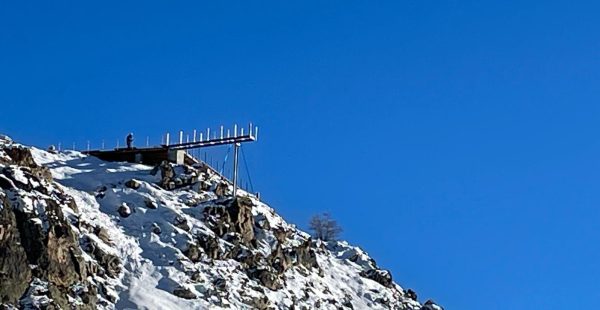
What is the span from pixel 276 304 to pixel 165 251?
23.1 ft

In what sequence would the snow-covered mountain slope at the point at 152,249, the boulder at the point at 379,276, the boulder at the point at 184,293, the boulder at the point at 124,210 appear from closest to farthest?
the snow-covered mountain slope at the point at 152,249 → the boulder at the point at 184,293 → the boulder at the point at 124,210 → the boulder at the point at 379,276

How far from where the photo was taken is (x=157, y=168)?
269ft

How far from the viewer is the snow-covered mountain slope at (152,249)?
60156 millimetres

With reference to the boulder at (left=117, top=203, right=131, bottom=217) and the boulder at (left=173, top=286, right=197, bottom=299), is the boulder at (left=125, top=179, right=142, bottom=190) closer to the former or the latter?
the boulder at (left=117, top=203, right=131, bottom=217)

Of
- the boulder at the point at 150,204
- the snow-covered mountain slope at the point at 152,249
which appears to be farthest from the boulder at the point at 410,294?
the boulder at the point at 150,204

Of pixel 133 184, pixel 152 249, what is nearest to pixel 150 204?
pixel 133 184

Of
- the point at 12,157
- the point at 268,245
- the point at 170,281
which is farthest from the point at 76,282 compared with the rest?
the point at 268,245

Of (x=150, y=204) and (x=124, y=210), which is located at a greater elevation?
(x=150, y=204)

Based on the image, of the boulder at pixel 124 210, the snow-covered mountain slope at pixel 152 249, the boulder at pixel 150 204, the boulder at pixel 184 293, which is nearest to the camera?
the snow-covered mountain slope at pixel 152 249

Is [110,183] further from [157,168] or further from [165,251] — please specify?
[165,251]

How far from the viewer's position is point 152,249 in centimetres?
6869

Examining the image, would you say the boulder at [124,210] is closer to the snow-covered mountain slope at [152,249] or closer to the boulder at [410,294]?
the snow-covered mountain slope at [152,249]

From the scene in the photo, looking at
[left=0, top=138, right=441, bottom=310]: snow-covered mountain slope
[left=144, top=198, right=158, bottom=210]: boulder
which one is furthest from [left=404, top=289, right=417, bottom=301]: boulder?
[left=144, top=198, right=158, bottom=210]: boulder

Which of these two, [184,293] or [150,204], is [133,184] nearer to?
[150,204]
